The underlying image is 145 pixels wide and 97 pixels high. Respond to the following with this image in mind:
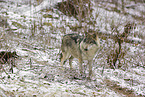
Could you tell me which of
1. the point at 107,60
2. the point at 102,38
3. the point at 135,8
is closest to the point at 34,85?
the point at 107,60

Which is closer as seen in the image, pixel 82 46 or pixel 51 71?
pixel 82 46

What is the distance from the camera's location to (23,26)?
8.77 metres

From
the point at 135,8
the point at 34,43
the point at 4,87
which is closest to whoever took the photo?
the point at 4,87

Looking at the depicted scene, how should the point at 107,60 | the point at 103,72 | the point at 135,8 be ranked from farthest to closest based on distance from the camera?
the point at 135,8, the point at 107,60, the point at 103,72

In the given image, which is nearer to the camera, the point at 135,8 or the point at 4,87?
the point at 4,87

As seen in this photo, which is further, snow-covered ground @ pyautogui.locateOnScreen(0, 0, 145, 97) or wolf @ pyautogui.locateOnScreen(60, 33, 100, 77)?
wolf @ pyautogui.locateOnScreen(60, 33, 100, 77)

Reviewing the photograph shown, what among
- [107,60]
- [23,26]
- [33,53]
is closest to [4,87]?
[33,53]

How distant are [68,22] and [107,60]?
4545mm

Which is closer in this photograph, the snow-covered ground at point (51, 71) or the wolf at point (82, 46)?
the snow-covered ground at point (51, 71)

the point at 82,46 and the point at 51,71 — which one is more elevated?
the point at 82,46

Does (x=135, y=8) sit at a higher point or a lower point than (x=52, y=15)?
higher

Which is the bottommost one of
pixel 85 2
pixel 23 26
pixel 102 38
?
pixel 102 38

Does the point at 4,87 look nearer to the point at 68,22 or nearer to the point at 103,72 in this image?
the point at 103,72

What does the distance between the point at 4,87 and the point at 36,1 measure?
37.8 ft
